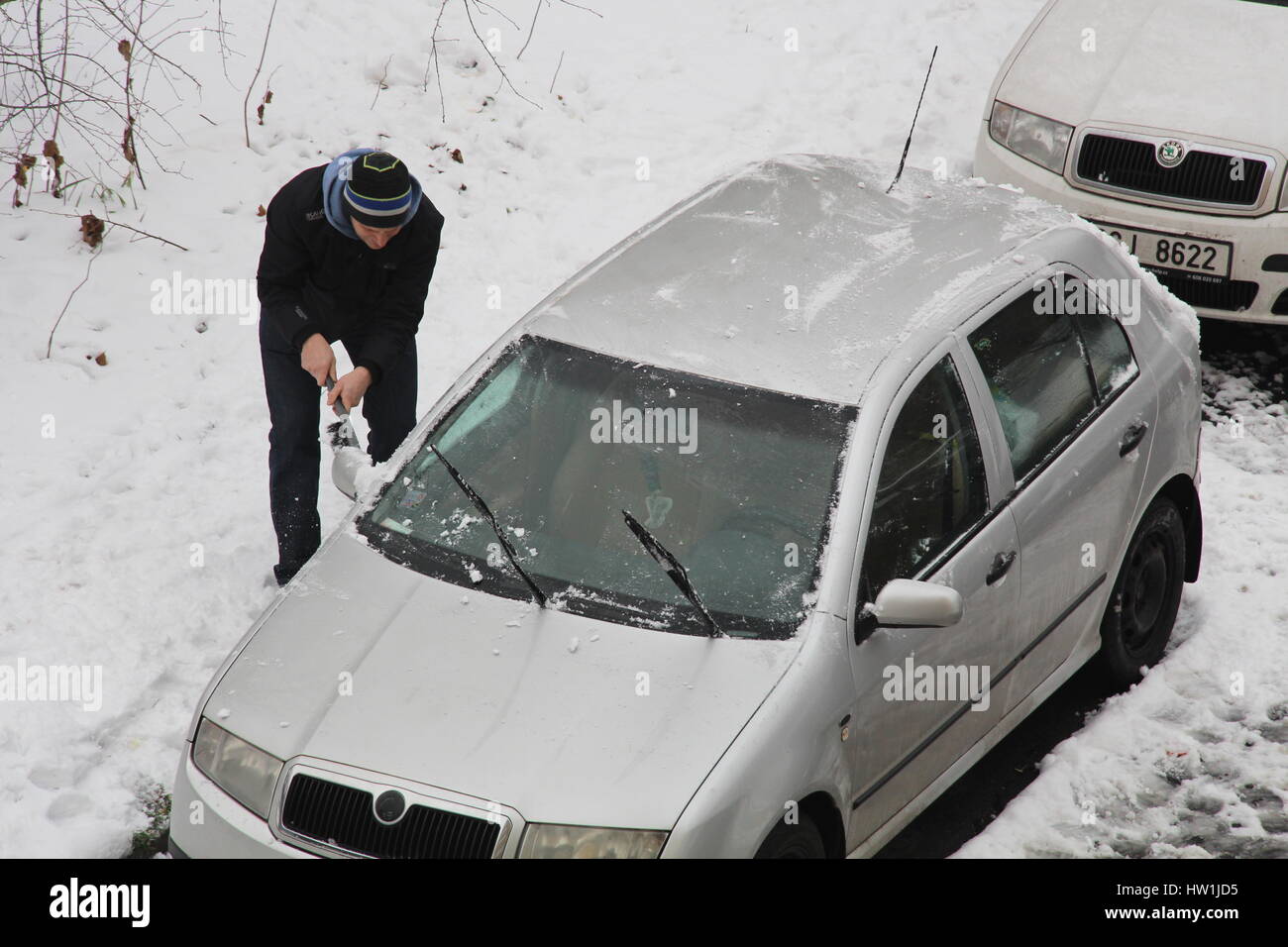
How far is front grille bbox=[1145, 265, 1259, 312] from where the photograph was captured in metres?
6.73

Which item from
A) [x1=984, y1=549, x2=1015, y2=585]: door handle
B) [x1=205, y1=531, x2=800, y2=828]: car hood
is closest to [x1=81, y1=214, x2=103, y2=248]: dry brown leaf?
[x1=205, y1=531, x2=800, y2=828]: car hood

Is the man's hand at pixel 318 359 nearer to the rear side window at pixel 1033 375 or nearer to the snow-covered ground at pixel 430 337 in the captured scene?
the snow-covered ground at pixel 430 337

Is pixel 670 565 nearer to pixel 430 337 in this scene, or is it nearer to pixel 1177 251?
pixel 430 337

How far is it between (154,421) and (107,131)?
92.0 inches

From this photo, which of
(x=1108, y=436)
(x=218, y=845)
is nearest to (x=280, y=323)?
(x=218, y=845)

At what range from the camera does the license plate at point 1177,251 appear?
671cm

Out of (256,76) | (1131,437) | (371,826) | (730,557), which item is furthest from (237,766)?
(256,76)

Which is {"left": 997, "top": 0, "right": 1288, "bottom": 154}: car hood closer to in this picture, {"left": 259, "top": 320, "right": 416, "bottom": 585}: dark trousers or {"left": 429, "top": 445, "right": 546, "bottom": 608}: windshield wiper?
{"left": 259, "top": 320, "right": 416, "bottom": 585}: dark trousers

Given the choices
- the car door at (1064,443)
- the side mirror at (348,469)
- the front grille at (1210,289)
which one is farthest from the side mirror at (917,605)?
the front grille at (1210,289)

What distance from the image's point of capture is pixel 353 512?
14.2 feet

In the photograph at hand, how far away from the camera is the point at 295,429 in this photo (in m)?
5.39

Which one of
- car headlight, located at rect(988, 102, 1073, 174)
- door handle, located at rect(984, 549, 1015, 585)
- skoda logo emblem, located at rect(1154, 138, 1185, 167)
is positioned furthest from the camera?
car headlight, located at rect(988, 102, 1073, 174)

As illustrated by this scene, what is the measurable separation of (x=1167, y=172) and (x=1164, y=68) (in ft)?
2.32

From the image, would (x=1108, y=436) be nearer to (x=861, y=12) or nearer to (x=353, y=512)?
(x=353, y=512)
